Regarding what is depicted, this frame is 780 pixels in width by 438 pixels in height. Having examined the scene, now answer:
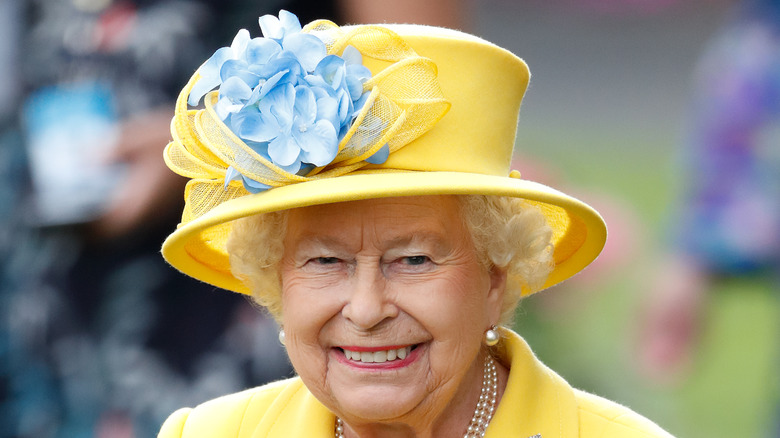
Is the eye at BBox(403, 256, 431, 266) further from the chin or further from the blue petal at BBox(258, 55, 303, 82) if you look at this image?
the blue petal at BBox(258, 55, 303, 82)

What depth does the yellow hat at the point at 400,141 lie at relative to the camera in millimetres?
2420

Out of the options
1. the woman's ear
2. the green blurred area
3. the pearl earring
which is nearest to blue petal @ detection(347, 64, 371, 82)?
the woman's ear

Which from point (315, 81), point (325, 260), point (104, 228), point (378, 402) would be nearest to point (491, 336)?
point (378, 402)

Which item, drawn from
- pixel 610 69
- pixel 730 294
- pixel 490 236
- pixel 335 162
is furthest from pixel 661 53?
pixel 335 162

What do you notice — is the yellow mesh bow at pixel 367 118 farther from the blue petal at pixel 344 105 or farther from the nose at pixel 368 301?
the nose at pixel 368 301

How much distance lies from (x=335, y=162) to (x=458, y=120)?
326 mm

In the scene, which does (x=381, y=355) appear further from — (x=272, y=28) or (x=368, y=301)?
(x=272, y=28)

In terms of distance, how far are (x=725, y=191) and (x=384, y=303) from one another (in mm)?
3051

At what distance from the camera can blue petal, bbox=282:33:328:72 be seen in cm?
242

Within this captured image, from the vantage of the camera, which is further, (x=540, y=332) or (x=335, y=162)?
(x=540, y=332)

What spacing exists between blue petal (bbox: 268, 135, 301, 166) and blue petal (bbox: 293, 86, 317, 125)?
55mm

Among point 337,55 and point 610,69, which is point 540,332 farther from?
point 337,55

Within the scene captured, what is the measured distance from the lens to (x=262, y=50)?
7.98 ft

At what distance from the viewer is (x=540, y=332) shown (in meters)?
5.43
